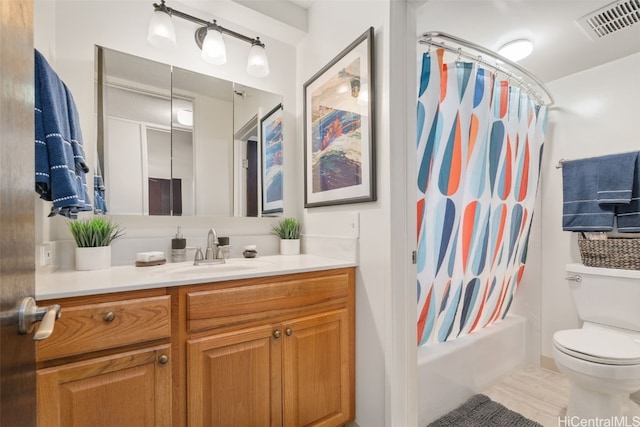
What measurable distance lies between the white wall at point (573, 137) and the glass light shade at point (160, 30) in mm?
2620

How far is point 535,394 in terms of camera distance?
1.87 meters

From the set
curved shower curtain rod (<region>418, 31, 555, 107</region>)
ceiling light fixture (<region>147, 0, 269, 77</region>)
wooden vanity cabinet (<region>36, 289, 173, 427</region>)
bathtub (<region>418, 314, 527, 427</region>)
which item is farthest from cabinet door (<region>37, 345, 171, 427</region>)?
curved shower curtain rod (<region>418, 31, 555, 107</region>)

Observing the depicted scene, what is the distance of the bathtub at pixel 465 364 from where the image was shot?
1.58 meters

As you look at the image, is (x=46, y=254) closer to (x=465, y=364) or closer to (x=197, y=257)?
(x=197, y=257)

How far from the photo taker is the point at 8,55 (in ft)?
1.66

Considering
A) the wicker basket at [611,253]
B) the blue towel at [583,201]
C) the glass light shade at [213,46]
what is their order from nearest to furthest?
the glass light shade at [213,46] → the wicker basket at [611,253] → the blue towel at [583,201]

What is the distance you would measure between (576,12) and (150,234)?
2.49m

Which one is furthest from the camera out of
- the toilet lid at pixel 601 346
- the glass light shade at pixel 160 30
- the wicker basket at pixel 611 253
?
the wicker basket at pixel 611 253

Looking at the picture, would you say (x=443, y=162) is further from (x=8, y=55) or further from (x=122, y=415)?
(x=122, y=415)

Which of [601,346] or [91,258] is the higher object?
[91,258]

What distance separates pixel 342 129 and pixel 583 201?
172 centimetres

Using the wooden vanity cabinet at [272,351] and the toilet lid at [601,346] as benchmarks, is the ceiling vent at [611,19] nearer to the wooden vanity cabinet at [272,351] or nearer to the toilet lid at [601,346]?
the toilet lid at [601,346]

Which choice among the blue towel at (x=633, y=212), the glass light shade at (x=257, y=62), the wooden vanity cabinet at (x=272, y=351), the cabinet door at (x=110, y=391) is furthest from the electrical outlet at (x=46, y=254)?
the blue towel at (x=633, y=212)

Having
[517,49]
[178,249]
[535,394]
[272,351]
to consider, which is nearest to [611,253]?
[535,394]
